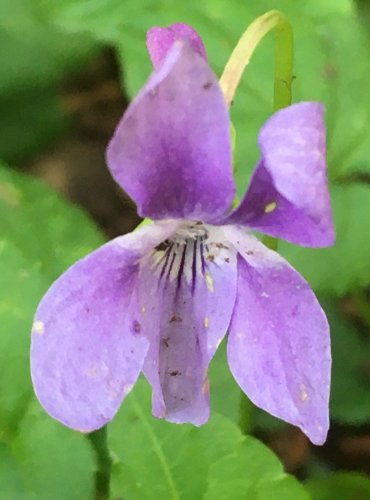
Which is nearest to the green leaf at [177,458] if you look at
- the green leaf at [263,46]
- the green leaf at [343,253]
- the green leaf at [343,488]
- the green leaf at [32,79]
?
the green leaf at [343,488]

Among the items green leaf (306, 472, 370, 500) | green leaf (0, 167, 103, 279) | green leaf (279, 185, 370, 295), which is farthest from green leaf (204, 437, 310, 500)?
green leaf (0, 167, 103, 279)

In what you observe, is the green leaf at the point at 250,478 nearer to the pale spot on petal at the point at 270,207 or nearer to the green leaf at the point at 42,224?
the pale spot on petal at the point at 270,207

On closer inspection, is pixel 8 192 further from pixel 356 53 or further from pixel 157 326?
pixel 157 326

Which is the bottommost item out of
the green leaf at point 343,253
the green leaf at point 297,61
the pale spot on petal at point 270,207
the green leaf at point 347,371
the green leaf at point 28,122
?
the green leaf at point 347,371

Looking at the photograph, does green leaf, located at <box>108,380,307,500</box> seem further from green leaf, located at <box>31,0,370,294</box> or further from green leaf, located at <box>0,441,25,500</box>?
green leaf, located at <box>31,0,370,294</box>

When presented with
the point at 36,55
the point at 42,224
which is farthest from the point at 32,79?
the point at 42,224

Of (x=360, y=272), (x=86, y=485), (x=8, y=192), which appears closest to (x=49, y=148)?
(x=8, y=192)

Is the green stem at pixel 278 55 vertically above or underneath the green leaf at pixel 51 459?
above
